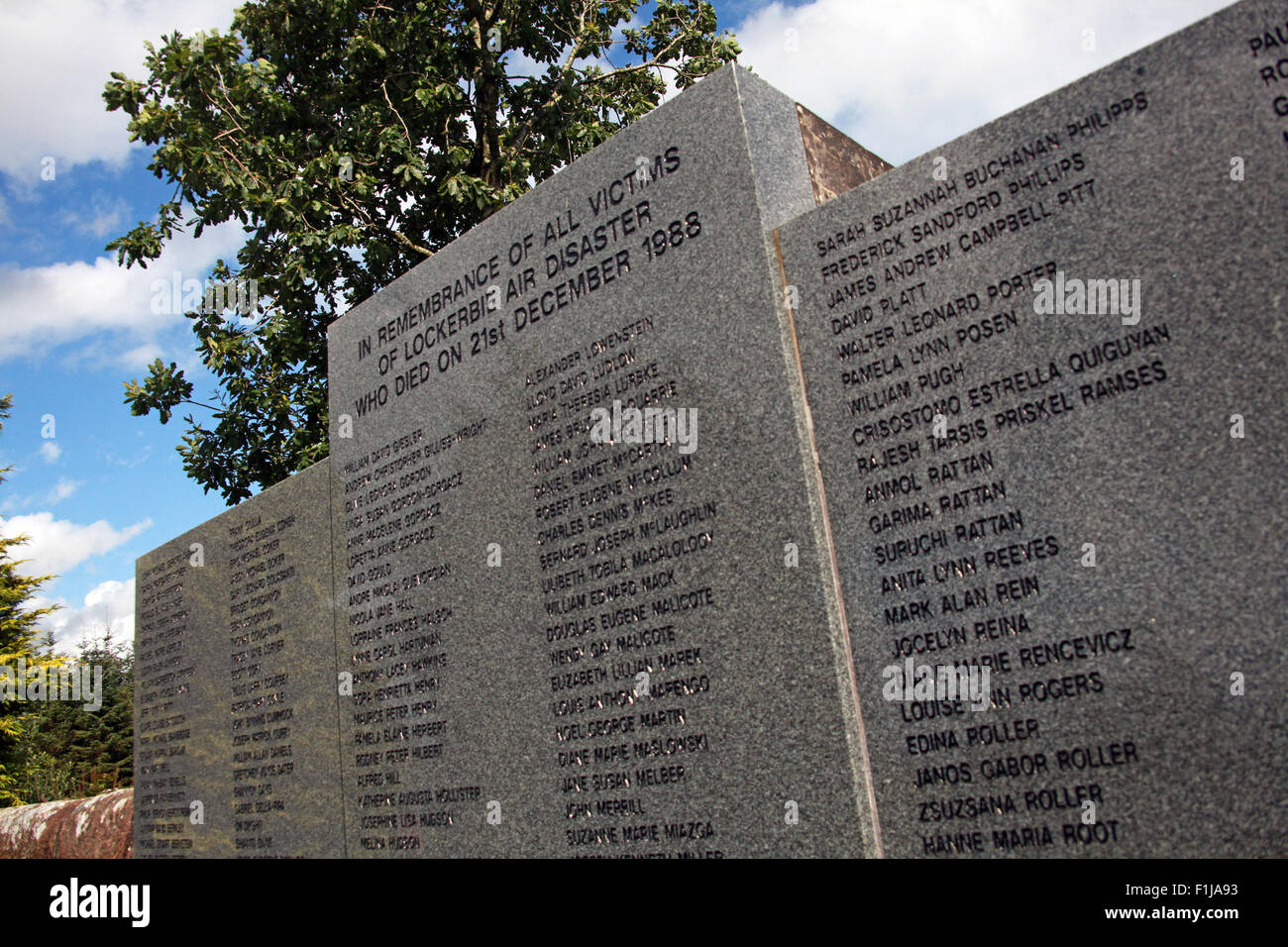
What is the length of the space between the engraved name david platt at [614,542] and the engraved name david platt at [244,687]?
1.84 ft

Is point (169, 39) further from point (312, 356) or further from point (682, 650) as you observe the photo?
point (682, 650)

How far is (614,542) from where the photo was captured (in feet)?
14.8

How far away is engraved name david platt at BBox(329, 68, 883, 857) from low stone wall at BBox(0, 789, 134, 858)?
5817 millimetres

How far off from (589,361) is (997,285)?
207cm

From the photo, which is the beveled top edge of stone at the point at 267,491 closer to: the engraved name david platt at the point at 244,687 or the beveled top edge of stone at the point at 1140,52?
the engraved name david platt at the point at 244,687

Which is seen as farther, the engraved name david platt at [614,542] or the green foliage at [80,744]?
the green foliage at [80,744]

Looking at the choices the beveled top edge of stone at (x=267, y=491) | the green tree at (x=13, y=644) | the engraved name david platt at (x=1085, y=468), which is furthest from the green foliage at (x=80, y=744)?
the engraved name david platt at (x=1085, y=468)

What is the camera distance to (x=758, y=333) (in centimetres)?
406

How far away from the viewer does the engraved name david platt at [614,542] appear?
380 cm

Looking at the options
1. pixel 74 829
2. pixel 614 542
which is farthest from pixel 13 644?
pixel 614 542

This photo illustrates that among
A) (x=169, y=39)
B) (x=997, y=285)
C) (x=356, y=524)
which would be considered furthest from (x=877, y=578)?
(x=169, y=39)

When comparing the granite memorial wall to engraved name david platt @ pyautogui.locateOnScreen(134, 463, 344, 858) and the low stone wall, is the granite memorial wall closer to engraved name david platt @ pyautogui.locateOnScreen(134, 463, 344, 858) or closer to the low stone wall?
engraved name david platt @ pyautogui.locateOnScreen(134, 463, 344, 858)

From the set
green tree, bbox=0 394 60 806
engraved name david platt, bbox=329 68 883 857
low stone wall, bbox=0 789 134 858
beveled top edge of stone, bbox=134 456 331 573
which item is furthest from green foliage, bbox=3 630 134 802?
engraved name david platt, bbox=329 68 883 857

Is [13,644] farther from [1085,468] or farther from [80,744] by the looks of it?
[1085,468]
